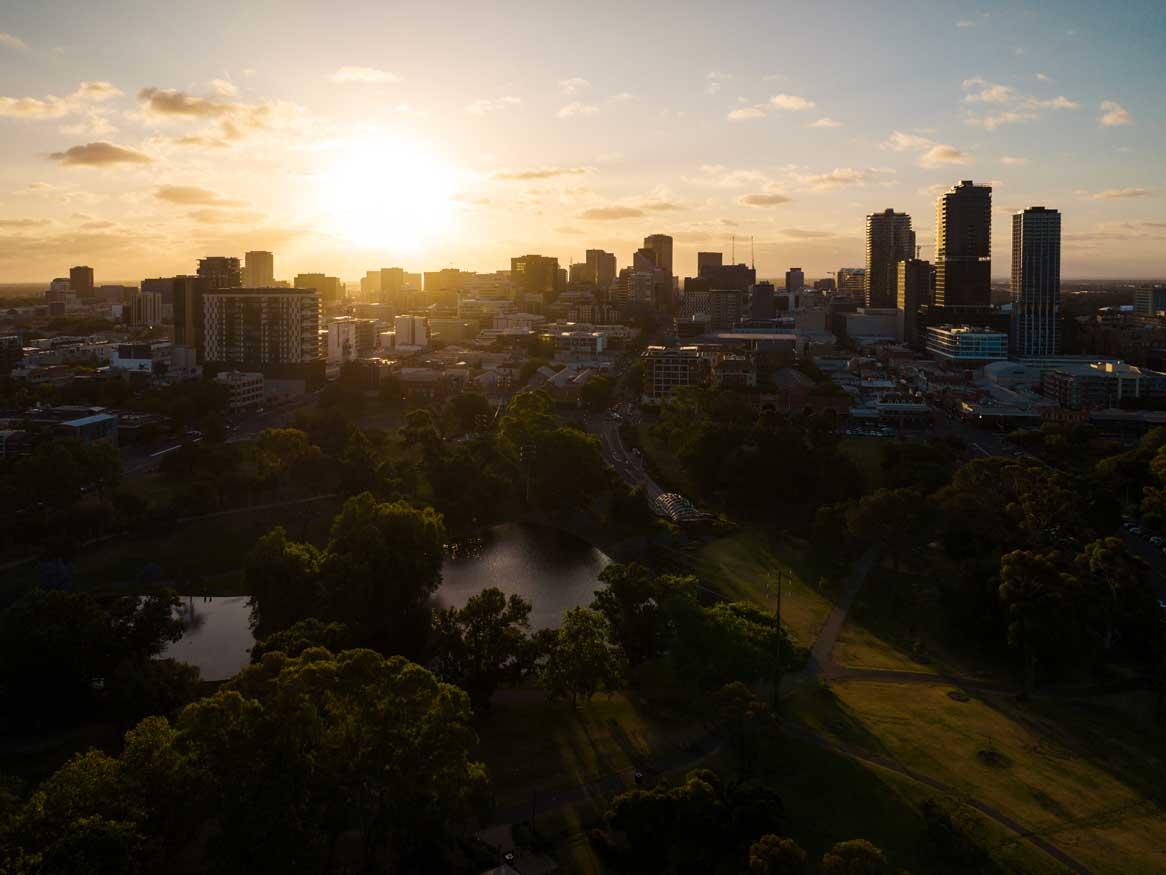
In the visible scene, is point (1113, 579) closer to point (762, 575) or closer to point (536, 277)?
point (762, 575)

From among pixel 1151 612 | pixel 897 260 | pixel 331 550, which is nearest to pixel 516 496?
pixel 331 550

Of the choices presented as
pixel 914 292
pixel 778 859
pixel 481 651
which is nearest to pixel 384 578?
pixel 481 651

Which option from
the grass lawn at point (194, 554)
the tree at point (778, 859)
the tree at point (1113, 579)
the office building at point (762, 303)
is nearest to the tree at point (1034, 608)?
the tree at point (1113, 579)

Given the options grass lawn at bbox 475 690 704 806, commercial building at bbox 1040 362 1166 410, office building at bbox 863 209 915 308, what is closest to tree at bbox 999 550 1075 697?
grass lawn at bbox 475 690 704 806

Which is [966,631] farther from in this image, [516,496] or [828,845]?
[516,496]

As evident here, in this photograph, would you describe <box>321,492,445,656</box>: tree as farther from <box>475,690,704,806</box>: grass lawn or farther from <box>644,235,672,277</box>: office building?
<box>644,235,672,277</box>: office building

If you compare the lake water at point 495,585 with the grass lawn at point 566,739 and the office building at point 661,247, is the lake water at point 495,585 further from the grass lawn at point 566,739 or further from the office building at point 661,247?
the office building at point 661,247

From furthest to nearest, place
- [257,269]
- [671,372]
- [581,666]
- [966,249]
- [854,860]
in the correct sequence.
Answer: [257,269], [966,249], [671,372], [581,666], [854,860]
